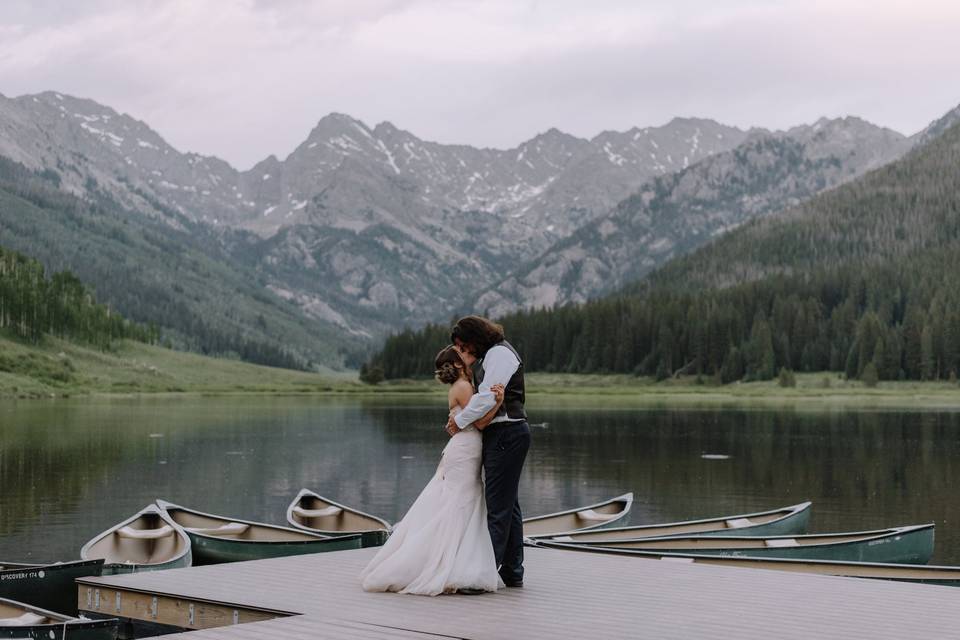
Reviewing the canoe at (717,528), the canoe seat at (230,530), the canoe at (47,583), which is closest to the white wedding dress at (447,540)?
the canoe at (47,583)

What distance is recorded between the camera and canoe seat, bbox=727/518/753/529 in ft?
97.6

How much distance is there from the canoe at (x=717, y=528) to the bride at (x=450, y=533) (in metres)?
8.15

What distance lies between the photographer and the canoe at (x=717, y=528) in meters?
26.8

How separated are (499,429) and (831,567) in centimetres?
836

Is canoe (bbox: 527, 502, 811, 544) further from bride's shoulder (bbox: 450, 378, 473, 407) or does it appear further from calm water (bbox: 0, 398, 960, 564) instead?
bride's shoulder (bbox: 450, 378, 473, 407)

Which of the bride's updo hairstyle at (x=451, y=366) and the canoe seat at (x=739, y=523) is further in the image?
the canoe seat at (x=739, y=523)

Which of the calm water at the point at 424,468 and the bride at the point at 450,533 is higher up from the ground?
the bride at the point at 450,533

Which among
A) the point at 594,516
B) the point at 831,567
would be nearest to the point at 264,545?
the point at 594,516

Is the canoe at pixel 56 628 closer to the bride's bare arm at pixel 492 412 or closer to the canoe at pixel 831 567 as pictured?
the bride's bare arm at pixel 492 412

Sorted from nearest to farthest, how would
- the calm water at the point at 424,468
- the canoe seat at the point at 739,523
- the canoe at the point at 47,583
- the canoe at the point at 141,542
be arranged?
1. the canoe at the point at 47,583
2. the canoe at the point at 141,542
3. the canoe seat at the point at 739,523
4. the calm water at the point at 424,468

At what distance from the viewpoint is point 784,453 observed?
71.6 m

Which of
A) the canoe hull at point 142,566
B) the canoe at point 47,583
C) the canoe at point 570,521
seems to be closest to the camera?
the canoe at point 47,583

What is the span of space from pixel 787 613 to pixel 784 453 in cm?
5727

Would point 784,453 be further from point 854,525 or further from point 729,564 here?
point 729,564
